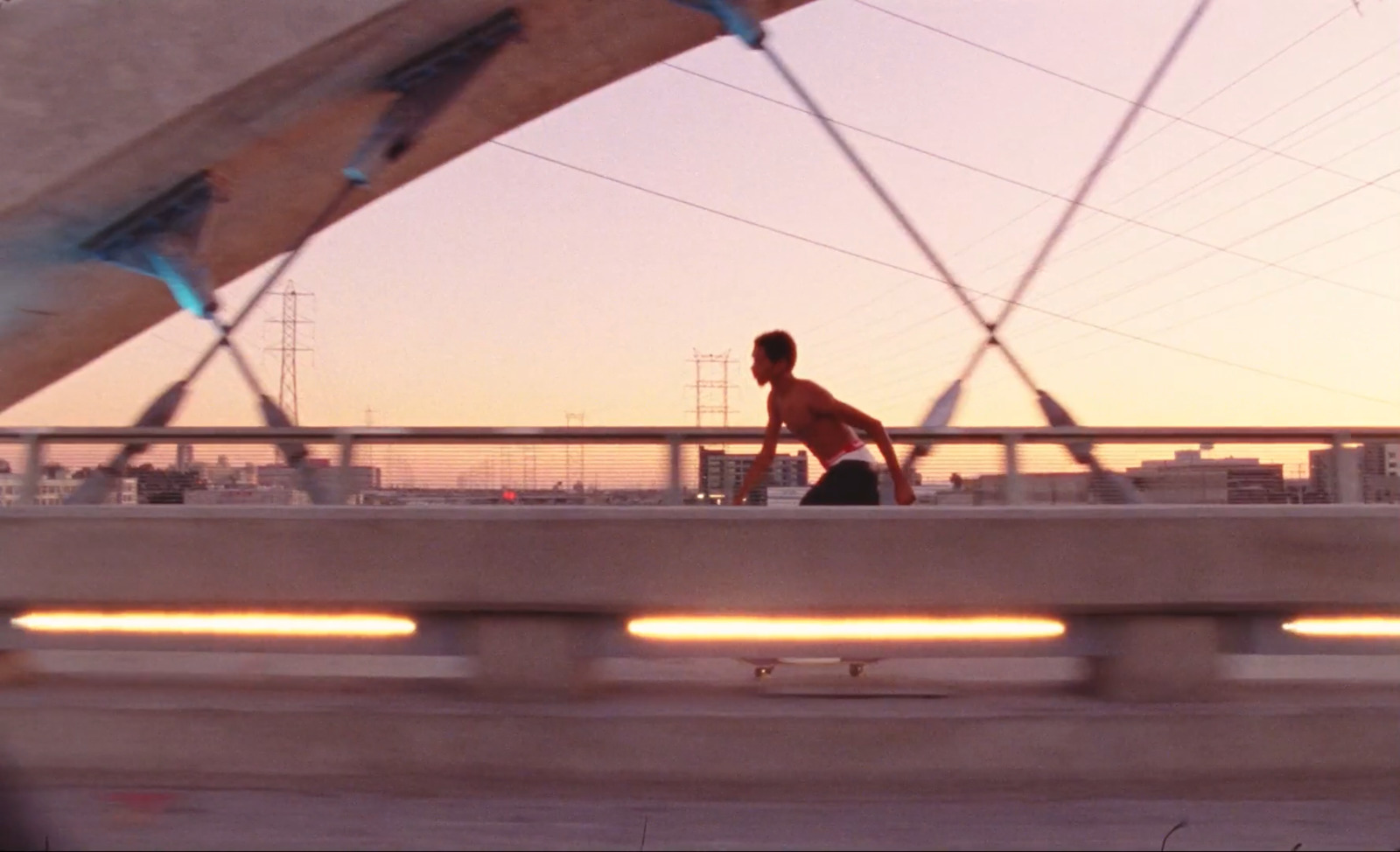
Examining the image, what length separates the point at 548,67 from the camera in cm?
1577

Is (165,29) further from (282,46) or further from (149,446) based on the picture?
(149,446)

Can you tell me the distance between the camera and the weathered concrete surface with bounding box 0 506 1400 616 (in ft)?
16.3

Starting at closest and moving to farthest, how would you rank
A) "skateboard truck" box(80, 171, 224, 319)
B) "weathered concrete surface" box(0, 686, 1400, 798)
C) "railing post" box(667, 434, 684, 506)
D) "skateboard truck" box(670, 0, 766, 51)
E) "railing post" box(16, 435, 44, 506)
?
1. "weathered concrete surface" box(0, 686, 1400, 798)
2. "railing post" box(667, 434, 684, 506)
3. "railing post" box(16, 435, 44, 506)
4. "skateboard truck" box(670, 0, 766, 51)
5. "skateboard truck" box(80, 171, 224, 319)

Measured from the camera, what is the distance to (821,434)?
6297mm

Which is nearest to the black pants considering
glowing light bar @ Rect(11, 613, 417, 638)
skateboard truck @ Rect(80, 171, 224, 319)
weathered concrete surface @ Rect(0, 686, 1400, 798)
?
weathered concrete surface @ Rect(0, 686, 1400, 798)

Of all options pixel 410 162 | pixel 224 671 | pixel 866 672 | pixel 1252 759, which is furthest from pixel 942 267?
pixel 410 162

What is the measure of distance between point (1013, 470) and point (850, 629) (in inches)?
77.2

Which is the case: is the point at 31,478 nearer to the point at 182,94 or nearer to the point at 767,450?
the point at 767,450

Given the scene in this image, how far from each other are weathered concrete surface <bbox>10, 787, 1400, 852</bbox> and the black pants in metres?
1.82

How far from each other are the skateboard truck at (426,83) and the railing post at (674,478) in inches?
330

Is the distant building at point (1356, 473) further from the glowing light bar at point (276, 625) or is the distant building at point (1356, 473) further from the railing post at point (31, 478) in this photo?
the railing post at point (31, 478)

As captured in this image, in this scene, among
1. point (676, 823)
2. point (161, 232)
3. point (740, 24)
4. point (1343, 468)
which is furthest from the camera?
point (161, 232)

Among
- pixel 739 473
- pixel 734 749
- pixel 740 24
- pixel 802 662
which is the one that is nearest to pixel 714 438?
pixel 739 473

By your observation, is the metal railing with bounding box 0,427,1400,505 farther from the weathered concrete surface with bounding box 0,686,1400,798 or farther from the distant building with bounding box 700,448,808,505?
the weathered concrete surface with bounding box 0,686,1400,798
